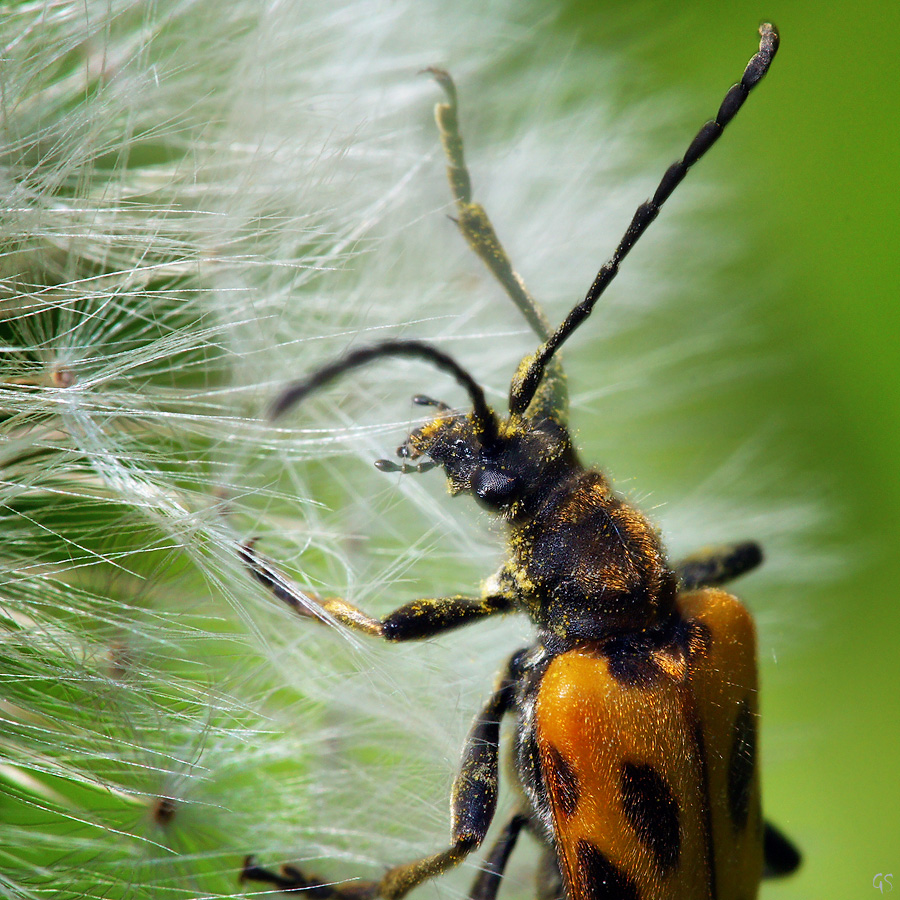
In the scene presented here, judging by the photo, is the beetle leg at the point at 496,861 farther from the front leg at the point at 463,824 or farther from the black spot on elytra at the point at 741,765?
the black spot on elytra at the point at 741,765

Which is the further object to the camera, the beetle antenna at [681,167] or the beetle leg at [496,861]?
the beetle leg at [496,861]

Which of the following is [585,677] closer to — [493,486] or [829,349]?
[493,486]

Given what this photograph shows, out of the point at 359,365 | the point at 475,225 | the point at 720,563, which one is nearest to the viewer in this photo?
the point at 359,365

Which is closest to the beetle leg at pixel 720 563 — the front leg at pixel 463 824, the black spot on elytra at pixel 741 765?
the black spot on elytra at pixel 741 765

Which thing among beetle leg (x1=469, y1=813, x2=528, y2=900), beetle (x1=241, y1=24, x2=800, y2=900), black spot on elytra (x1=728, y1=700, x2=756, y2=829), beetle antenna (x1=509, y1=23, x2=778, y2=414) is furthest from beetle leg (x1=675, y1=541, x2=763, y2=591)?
beetle antenna (x1=509, y1=23, x2=778, y2=414)

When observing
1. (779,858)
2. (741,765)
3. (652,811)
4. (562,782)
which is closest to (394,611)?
(562,782)
